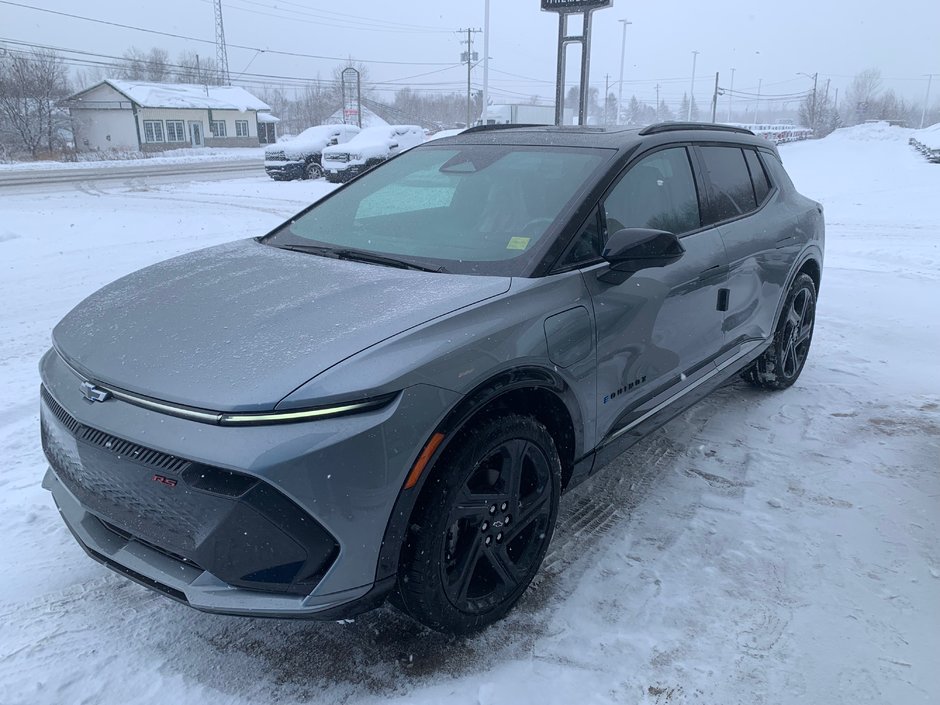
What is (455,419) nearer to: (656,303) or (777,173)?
(656,303)

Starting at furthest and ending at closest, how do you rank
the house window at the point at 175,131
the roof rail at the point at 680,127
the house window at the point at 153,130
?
the house window at the point at 175,131 < the house window at the point at 153,130 < the roof rail at the point at 680,127

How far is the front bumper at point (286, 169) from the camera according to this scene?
2261 centimetres

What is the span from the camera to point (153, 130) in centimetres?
5194

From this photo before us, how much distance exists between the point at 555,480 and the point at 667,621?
668 mm

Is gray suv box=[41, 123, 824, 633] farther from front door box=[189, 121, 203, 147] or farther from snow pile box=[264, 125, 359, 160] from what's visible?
front door box=[189, 121, 203, 147]

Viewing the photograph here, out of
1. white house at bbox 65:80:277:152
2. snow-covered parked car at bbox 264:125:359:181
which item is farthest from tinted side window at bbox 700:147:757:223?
white house at bbox 65:80:277:152

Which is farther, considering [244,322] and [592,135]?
[592,135]

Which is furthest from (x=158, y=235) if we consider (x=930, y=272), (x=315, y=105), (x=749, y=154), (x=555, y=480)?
(x=315, y=105)

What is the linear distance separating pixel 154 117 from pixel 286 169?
3562cm

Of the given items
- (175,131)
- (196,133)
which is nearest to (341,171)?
(175,131)

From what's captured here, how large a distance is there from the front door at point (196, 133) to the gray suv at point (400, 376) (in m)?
56.9

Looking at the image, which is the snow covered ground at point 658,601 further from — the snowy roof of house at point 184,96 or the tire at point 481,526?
the snowy roof of house at point 184,96

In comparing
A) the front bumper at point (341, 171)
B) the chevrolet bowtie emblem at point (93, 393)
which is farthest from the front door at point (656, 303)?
the front bumper at point (341, 171)

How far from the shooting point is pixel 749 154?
14.7 feet
